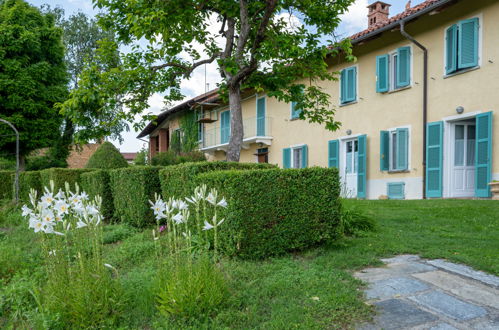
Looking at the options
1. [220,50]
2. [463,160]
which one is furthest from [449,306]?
[463,160]

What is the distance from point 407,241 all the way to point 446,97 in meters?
6.85

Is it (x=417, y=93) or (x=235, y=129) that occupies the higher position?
(x=417, y=93)

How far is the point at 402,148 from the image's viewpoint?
11.2m

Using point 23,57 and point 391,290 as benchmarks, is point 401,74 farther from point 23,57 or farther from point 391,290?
point 23,57

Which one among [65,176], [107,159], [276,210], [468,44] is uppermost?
[468,44]

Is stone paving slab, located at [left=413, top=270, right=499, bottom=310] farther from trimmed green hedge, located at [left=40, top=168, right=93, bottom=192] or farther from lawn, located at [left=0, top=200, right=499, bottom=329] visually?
trimmed green hedge, located at [left=40, top=168, right=93, bottom=192]

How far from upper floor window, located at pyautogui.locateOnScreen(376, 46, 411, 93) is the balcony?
251 inches

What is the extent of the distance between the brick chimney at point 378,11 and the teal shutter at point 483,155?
762 cm

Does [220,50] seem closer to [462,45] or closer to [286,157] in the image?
[462,45]

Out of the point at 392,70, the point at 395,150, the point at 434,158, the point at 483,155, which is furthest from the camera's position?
the point at 392,70

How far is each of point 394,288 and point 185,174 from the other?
10.0 ft

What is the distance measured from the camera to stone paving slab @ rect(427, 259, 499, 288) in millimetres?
3447

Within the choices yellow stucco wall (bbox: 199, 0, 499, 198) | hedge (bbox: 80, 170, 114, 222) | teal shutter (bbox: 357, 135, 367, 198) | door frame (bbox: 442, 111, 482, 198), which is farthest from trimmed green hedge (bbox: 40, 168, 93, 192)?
door frame (bbox: 442, 111, 482, 198)

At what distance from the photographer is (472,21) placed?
952 cm
